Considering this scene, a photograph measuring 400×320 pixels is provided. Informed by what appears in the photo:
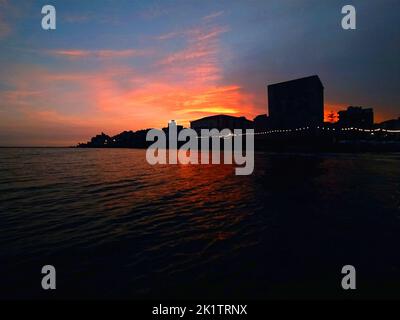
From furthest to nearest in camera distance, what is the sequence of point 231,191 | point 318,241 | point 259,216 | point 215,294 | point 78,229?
point 231,191 → point 259,216 → point 78,229 → point 318,241 → point 215,294

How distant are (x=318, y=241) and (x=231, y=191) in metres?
12.4

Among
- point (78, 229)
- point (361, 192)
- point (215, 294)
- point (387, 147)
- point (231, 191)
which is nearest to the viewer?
point (215, 294)

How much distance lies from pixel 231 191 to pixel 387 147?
378 feet

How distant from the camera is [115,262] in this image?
28.0ft

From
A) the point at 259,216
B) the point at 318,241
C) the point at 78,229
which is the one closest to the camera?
the point at 318,241
